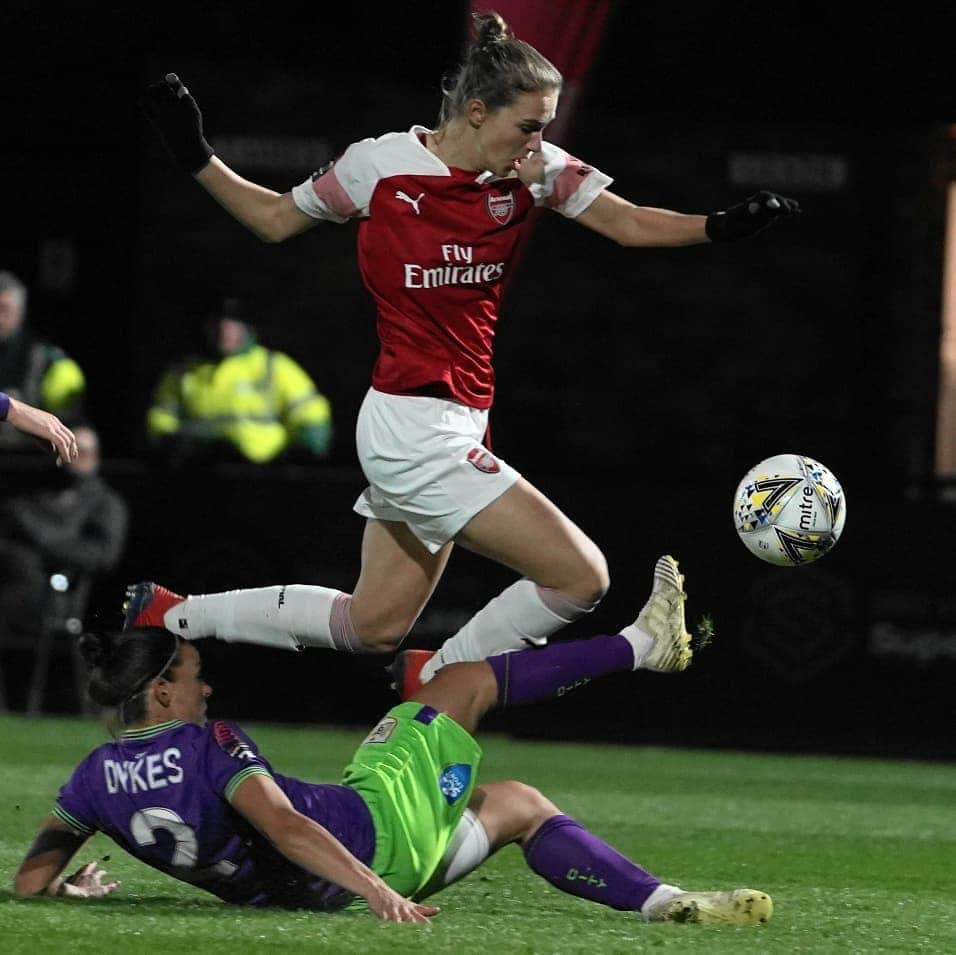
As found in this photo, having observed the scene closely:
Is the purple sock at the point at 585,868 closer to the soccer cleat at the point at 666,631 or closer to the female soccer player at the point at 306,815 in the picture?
the female soccer player at the point at 306,815

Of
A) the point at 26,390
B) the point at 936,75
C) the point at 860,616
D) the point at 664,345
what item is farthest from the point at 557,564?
the point at 936,75

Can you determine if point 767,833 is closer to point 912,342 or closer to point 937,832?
point 937,832

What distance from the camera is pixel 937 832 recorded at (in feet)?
25.8

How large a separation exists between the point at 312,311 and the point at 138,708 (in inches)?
309

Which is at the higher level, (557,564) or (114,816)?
(557,564)

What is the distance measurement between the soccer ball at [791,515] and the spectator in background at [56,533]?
17.0 ft

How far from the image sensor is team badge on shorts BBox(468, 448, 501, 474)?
18.6ft

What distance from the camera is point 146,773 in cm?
481

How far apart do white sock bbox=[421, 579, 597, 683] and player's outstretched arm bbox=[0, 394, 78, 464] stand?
1.08 metres

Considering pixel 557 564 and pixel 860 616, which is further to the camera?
pixel 860 616

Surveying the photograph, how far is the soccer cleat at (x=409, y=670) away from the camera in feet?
18.9

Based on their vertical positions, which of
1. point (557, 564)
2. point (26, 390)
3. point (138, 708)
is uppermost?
point (26, 390)

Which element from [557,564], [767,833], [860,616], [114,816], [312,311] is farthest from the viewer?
[312,311]

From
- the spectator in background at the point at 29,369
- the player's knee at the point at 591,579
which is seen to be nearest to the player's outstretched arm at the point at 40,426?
the player's knee at the point at 591,579
